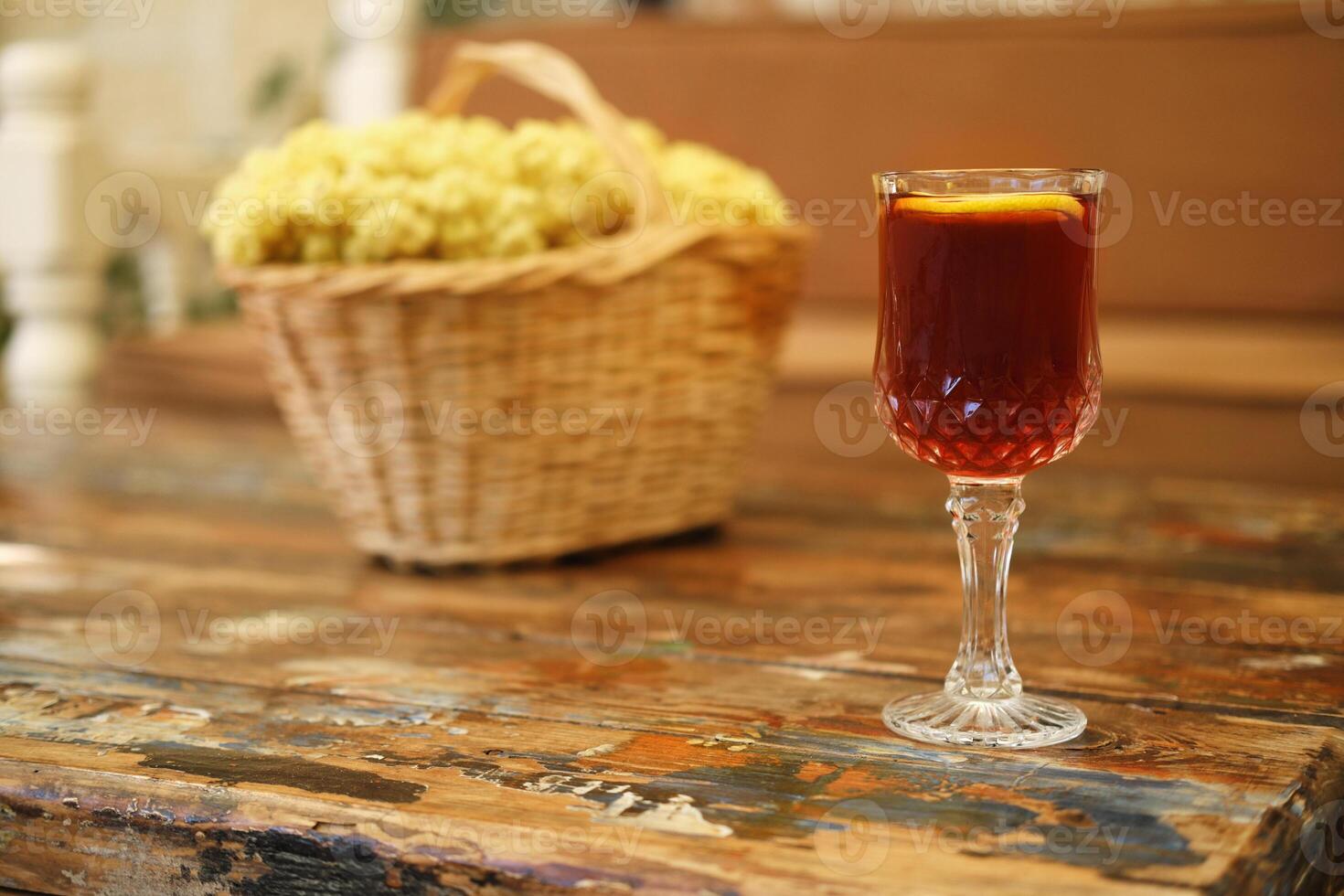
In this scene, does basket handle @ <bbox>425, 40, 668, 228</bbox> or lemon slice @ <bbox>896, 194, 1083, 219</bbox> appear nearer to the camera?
lemon slice @ <bbox>896, 194, 1083, 219</bbox>

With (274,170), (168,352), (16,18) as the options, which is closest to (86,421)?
(168,352)

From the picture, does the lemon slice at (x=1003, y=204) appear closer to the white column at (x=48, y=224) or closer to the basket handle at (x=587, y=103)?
the basket handle at (x=587, y=103)

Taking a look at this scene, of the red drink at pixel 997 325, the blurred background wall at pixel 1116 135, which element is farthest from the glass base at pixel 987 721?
the blurred background wall at pixel 1116 135

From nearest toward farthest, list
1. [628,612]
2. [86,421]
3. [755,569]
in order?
1. [628,612]
2. [755,569]
3. [86,421]

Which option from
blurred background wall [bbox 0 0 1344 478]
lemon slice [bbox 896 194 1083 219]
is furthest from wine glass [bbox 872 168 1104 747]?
blurred background wall [bbox 0 0 1344 478]

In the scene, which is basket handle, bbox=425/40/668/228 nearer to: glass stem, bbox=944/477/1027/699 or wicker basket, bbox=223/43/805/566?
wicker basket, bbox=223/43/805/566

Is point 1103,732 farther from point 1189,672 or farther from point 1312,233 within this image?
point 1312,233

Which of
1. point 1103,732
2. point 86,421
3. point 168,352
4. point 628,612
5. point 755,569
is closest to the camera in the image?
point 1103,732
